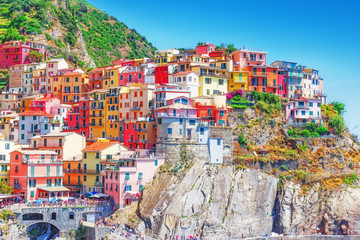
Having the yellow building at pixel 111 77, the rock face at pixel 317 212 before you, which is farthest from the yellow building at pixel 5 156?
the rock face at pixel 317 212

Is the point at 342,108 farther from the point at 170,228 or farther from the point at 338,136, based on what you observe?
the point at 170,228

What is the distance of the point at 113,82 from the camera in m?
111

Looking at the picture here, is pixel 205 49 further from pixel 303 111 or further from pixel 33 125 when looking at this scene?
pixel 33 125

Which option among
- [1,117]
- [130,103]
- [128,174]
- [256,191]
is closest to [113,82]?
[130,103]

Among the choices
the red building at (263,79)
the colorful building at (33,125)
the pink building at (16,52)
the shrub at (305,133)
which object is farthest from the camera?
the pink building at (16,52)

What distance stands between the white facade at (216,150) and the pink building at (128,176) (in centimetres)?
702

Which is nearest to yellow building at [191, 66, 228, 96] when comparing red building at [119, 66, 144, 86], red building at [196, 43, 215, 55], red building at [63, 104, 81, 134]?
red building at [119, 66, 144, 86]

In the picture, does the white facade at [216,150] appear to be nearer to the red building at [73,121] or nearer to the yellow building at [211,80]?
the yellow building at [211,80]

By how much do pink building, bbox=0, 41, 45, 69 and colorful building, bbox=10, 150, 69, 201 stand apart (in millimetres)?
39286

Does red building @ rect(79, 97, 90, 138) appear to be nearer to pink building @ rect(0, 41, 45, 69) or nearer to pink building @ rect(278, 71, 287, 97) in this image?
pink building @ rect(0, 41, 45, 69)

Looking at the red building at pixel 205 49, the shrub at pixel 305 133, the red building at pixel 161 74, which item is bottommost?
the shrub at pixel 305 133

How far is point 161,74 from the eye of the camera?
342 ft

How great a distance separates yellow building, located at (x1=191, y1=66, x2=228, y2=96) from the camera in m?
101

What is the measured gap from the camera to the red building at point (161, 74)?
340ft
